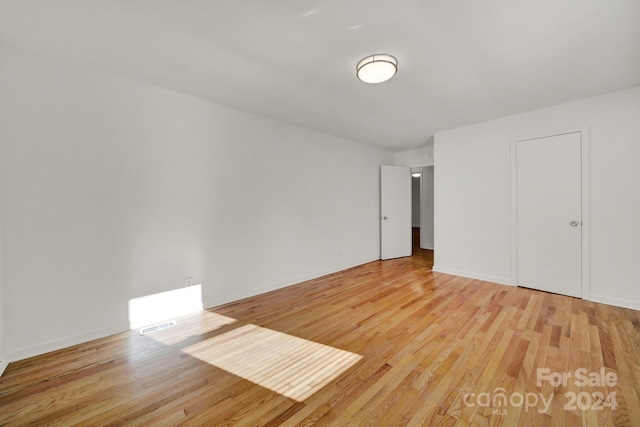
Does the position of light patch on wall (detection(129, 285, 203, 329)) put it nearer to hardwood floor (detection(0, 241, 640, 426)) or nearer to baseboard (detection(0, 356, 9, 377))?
hardwood floor (detection(0, 241, 640, 426))

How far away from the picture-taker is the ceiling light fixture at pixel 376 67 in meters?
2.21

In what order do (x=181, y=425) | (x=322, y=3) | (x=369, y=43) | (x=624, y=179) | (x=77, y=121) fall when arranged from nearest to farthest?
(x=181, y=425)
(x=322, y=3)
(x=369, y=43)
(x=77, y=121)
(x=624, y=179)

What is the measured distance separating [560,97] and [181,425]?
5.06m

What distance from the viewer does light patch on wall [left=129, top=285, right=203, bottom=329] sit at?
2.63m

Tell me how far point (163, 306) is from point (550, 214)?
5.19m

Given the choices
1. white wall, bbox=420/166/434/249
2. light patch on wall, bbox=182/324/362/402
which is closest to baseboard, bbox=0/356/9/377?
light patch on wall, bbox=182/324/362/402

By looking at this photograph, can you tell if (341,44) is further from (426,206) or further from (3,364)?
(426,206)

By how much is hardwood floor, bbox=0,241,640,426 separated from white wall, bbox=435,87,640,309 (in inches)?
24.4

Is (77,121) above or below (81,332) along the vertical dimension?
above

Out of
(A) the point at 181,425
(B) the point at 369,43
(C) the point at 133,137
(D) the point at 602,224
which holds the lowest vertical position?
(A) the point at 181,425

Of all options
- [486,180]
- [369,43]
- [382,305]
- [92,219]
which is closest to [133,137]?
[92,219]

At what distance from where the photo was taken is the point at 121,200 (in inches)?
100

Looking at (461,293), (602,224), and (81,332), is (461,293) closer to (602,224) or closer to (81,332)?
(602,224)

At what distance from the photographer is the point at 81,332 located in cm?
235
